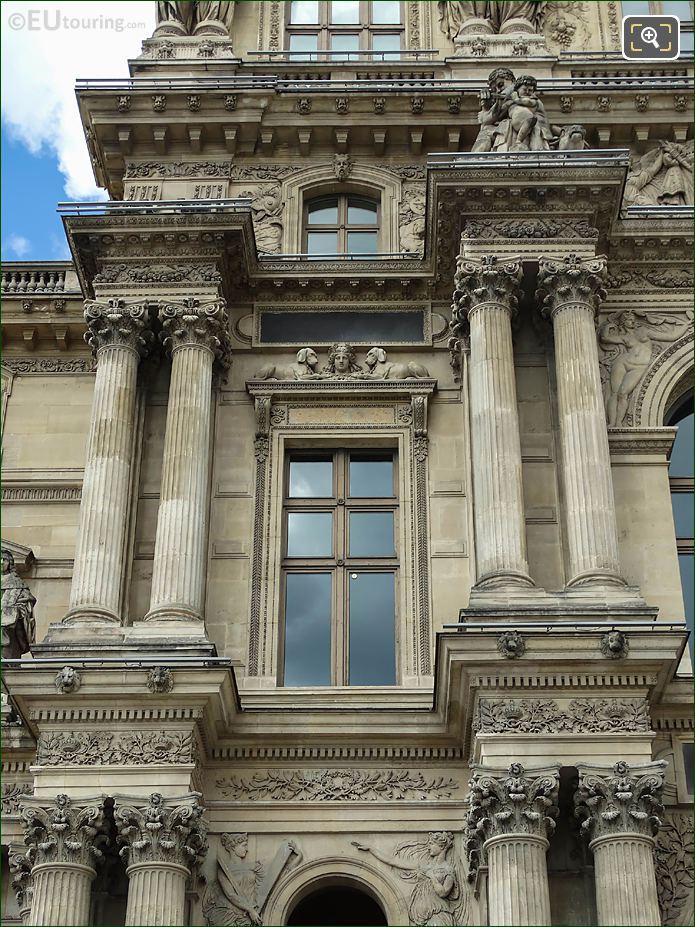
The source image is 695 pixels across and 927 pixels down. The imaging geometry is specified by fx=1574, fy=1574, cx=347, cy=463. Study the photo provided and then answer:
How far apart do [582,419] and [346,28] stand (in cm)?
1061

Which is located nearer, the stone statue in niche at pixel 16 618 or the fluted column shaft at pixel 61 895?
the fluted column shaft at pixel 61 895

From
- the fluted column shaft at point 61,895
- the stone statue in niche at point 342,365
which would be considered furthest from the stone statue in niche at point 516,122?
the fluted column shaft at point 61,895

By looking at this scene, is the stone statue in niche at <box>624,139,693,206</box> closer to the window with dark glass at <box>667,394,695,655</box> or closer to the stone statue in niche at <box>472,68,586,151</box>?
the stone statue in niche at <box>472,68,586,151</box>

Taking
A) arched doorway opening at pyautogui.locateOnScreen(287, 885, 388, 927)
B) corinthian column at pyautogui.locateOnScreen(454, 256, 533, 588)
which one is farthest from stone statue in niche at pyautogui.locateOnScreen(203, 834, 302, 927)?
corinthian column at pyautogui.locateOnScreen(454, 256, 533, 588)

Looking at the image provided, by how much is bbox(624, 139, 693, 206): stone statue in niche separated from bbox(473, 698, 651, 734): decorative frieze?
951cm

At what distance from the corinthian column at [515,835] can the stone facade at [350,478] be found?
4 centimetres

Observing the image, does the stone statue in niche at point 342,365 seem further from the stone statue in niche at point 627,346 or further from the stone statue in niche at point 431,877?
the stone statue in niche at point 431,877

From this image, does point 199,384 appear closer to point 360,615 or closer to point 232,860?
point 360,615

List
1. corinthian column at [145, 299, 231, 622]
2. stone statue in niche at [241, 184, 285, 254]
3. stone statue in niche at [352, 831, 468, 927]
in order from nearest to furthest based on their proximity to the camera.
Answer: stone statue in niche at [352, 831, 468, 927] < corinthian column at [145, 299, 231, 622] < stone statue in niche at [241, 184, 285, 254]

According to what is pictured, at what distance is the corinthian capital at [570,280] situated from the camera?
22.5 meters

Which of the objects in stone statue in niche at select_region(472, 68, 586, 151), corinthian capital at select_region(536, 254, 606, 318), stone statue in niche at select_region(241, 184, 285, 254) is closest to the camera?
corinthian capital at select_region(536, 254, 606, 318)

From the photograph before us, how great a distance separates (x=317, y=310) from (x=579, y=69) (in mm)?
6720

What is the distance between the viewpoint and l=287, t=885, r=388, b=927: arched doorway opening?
22.3m

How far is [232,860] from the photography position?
65.7 feet
